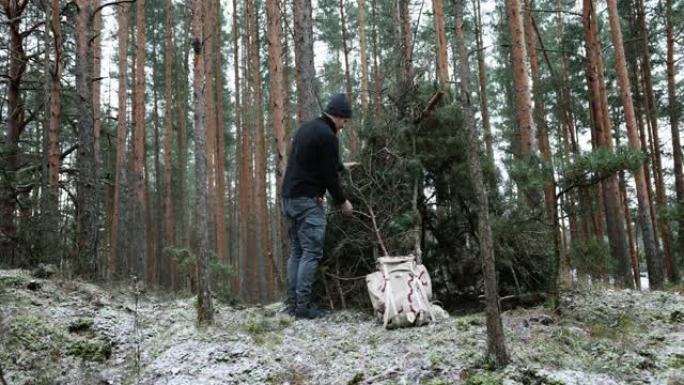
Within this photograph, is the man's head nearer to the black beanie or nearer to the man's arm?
the black beanie

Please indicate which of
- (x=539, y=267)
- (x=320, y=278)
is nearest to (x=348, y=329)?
(x=320, y=278)

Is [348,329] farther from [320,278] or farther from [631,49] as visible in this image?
[631,49]

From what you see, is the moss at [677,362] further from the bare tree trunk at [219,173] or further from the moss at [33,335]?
the bare tree trunk at [219,173]

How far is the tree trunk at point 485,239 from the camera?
2.94m

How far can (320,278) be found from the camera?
5680 mm

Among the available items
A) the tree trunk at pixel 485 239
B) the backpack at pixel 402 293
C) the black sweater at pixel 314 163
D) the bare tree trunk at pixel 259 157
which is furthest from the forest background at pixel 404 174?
the bare tree trunk at pixel 259 157

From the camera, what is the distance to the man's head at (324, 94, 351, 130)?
4.85m

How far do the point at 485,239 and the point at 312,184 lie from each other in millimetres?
2329

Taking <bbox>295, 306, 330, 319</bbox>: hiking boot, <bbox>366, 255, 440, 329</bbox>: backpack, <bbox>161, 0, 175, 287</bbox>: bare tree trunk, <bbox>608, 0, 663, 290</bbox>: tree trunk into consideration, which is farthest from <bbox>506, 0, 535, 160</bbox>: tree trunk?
<bbox>161, 0, 175, 287</bbox>: bare tree trunk

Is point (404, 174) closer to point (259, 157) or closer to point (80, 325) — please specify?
point (80, 325)

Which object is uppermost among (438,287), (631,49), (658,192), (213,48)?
(213,48)

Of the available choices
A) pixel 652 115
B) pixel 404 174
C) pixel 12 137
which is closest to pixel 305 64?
pixel 404 174

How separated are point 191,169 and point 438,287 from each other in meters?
35.0

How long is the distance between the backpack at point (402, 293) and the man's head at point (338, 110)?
150 centimetres
